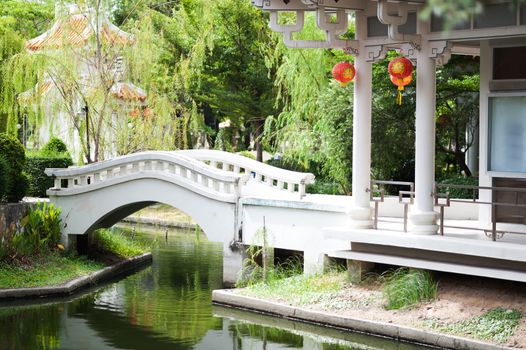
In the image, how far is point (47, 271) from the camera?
1620cm

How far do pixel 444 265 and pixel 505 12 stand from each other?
10.7ft

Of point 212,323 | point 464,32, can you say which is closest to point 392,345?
point 212,323

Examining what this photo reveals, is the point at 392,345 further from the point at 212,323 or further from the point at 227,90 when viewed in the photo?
the point at 227,90

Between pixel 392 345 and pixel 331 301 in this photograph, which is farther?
pixel 331 301

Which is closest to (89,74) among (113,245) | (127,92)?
(127,92)

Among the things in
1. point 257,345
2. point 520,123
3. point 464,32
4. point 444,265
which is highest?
point 464,32

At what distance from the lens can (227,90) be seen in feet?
87.7

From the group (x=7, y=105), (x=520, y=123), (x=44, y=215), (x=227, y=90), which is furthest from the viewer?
(x=227, y=90)

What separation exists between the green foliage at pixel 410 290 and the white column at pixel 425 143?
61cm

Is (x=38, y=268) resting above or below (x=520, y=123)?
below

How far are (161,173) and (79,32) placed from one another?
4752 mm

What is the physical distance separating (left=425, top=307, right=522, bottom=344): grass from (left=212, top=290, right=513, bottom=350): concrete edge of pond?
0.16 meters

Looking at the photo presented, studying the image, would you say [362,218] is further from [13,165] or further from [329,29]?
[13,165]

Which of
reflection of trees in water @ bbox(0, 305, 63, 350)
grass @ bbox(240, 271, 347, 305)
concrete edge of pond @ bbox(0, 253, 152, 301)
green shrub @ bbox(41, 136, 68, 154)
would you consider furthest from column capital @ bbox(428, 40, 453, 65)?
green shrub @ bbox(41, 136, 68, 154)
